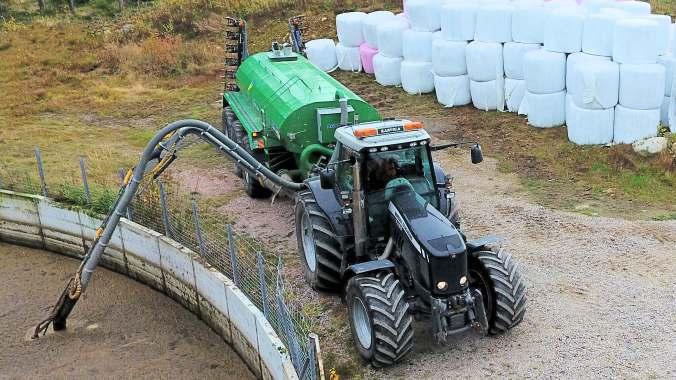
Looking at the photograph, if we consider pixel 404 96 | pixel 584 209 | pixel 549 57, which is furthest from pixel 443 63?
pixel 584 209

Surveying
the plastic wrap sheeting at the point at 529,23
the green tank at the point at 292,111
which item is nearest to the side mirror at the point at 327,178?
the green tank at the point at 292,111

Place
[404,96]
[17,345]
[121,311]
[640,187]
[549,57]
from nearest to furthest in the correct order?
[17,345]
[121,311]
[640,187]
[549,57]
[404,96]

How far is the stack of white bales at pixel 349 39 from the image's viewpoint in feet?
65.6

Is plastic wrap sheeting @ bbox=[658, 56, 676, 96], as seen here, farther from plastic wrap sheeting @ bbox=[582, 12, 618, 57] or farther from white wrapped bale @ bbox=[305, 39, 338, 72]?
white wrapped bale @ bbox=[305, 39, 338, 72]

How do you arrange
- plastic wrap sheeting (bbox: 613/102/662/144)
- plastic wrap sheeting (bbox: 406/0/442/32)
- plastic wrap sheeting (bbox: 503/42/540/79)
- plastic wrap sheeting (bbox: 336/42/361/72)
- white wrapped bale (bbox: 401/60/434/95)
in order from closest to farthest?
plastic wrap sheeting (bbox: 613/102/662/144) → plastic wrap sheeting (bbox: 503/42/540/79) → plastic wrap sheeting (bbox: 406/0/442/32) → white wrapped bale (bbox: 401/60/434/95) → plastic wrap sheeting (bbox: 336/42/361/72)

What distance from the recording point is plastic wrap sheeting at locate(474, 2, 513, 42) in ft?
50.7

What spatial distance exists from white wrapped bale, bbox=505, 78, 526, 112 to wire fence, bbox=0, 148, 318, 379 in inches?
286

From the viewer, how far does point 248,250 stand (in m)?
10.5

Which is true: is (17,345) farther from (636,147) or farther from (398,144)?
(636,147)

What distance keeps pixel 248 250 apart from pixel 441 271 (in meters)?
4.15

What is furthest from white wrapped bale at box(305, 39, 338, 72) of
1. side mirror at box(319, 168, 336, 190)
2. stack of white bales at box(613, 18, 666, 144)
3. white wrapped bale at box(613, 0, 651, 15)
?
side mirror at box(319, 168, 336, 190)

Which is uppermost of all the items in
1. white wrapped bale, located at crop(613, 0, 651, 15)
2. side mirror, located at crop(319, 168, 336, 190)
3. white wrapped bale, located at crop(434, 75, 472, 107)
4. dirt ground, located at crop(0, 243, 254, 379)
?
white wrapped bale, located at crop(613, 0, 651, 15)

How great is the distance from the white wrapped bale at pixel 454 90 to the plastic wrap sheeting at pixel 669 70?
4.62 m

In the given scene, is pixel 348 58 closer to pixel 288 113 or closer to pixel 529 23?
pixel 529 23
